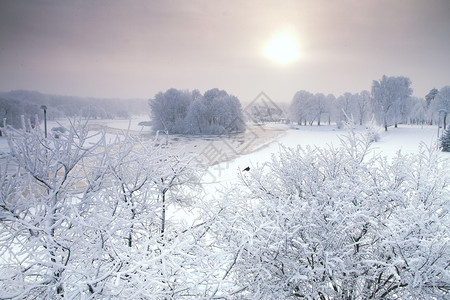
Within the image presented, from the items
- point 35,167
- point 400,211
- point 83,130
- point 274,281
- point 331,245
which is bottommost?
point 274,281

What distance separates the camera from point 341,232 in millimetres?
3533

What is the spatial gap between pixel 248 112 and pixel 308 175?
158 feet

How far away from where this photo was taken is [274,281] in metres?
4.08

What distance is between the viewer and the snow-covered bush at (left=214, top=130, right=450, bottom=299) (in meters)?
3.37

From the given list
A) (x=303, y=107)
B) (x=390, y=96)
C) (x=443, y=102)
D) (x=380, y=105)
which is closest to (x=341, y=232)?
(x=443, y=102)

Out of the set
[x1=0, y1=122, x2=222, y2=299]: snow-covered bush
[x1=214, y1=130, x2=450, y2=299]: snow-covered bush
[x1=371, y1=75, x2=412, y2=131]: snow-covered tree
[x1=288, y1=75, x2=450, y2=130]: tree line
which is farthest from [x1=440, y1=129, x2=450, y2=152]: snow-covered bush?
[x1=0, y1=122, x2=222, y2=299]: snow-covered bush

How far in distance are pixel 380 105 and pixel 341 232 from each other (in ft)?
159

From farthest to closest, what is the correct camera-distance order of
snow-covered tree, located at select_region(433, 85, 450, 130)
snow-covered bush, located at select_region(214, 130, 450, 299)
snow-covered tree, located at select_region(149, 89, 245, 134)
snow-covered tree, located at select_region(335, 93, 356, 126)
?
1. snow-covered tree, located at select_region(335, 93, 356, 126)
2. snow-covered tree, located at select_region(149, 89, 245, 134)
3. snow-covered tree, located at select_region(433, 85, 450, 130)
4. snow-covered bush, located at select_region(214, 130, 450, 299)

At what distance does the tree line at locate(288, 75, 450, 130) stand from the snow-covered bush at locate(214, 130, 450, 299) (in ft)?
81.4

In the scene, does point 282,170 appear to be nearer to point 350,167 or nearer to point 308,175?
point 308,175

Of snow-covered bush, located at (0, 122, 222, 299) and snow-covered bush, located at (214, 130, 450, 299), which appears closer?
snow-covered bush, located at (0, 122, 222, 299)

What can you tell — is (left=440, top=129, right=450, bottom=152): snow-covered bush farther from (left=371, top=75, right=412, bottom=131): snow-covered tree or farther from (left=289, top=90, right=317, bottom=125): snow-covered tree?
(left=289, top=90, right=317, bottom=125): snow-covered tree

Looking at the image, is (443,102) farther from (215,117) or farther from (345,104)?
(215,117)

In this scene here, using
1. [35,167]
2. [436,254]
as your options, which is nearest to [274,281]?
[436,254]
